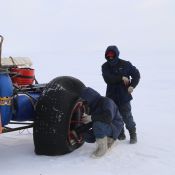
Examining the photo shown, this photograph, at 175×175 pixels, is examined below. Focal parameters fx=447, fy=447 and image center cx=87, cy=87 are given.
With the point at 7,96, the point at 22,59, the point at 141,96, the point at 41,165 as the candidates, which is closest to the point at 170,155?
the point at 41,165

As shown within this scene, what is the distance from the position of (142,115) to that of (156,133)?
2.04 meters

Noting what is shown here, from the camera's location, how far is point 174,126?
24.8 feet

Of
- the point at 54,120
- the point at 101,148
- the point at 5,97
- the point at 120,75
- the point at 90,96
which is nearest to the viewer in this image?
the point at 5,97

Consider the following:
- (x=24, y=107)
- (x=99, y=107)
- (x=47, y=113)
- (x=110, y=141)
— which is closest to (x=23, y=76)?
(x=24, y=107)

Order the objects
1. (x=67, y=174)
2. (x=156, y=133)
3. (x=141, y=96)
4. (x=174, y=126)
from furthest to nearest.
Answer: (x=141, y=96) → (x=174, y=126) → (x=156, y=133) → (x=67, y=174)

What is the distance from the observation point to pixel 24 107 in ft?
17.8

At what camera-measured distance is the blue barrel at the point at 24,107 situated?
5301mm

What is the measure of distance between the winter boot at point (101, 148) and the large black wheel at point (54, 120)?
33 centimetres

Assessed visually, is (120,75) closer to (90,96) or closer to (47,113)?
(90,96)

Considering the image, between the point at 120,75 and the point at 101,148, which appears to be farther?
the point at 120,75

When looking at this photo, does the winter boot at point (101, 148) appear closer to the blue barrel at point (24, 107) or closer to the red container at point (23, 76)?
the blue barrel at point (24, 107)

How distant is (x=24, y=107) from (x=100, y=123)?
3.18 feet

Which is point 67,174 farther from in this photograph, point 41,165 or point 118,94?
point 118,94

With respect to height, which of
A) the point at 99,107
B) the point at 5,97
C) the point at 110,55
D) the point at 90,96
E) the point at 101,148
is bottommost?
the point at 101,148
